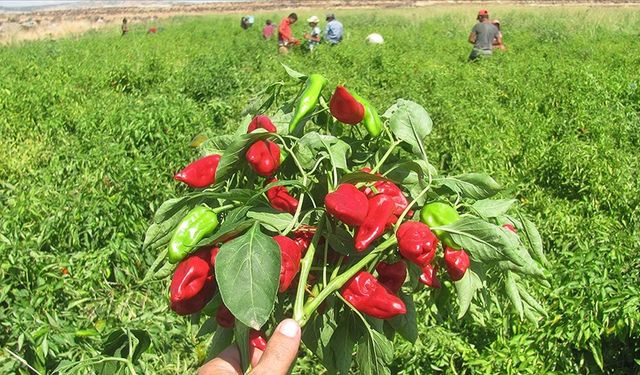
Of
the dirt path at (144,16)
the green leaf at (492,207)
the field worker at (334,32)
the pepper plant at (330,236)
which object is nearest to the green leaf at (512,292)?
the pepper plant at (330,236)

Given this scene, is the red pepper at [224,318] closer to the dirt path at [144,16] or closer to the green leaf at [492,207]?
the green leaf at [492,207]

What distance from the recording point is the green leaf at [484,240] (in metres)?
1.16

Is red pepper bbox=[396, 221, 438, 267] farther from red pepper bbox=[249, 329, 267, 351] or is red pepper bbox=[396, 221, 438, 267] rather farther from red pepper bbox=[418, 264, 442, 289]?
red pepper bbox=[249, 329, 267, 351]

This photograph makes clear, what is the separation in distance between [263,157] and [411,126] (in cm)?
39

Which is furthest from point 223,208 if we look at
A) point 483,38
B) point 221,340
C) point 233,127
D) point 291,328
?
point 483,38

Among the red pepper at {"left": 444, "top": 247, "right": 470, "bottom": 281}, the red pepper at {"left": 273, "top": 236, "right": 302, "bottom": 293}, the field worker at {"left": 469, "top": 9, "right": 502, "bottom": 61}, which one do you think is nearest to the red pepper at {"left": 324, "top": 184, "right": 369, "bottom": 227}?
the red pepper at {"left": 273, "top": 236, "right": 302, "bottom": 293}

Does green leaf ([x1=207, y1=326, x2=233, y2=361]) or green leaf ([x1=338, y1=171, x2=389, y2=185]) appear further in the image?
green leaf ([x1=207, y1=326, x2=233, y2=361])

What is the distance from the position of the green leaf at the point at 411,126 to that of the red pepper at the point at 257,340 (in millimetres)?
558

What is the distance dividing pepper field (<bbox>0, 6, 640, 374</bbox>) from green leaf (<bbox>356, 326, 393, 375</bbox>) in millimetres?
601

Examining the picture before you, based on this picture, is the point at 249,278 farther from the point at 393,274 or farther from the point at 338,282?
the point at 393,274

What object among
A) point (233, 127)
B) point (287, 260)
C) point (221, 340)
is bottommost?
point (233, 127)

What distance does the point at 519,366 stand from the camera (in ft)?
8.45

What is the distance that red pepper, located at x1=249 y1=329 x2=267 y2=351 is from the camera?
132 centimetres

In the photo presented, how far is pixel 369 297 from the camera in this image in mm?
1304
